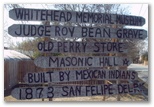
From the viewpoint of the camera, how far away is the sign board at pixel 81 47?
9.84 feet

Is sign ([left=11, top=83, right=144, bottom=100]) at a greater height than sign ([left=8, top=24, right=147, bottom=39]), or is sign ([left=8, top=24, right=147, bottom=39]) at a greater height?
sign ([left=8, top=24, right=147, bottom=39])

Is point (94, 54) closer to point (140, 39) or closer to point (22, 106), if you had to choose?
point (140, 39)

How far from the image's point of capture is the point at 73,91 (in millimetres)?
3078

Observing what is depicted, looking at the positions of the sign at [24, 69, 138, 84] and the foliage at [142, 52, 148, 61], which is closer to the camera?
the sign at [24, 69, 138, 84]

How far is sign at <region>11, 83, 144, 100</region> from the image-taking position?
9.80 ft

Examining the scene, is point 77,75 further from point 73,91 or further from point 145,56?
point 145,56

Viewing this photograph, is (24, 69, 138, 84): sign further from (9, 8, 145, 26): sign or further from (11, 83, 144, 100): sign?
(9, 8, 145, 26): sign

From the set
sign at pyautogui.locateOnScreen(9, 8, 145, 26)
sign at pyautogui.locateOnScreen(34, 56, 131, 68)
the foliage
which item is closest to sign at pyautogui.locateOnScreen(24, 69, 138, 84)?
sign at pyautogui.locateOnScreen(34, 56, 131, 68)

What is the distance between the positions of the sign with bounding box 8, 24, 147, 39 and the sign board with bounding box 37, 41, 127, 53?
97mm

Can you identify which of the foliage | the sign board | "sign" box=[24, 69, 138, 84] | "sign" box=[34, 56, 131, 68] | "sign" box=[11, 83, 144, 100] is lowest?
"sign" box=[11, 83, 144, 100]

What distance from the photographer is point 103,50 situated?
3162 mm

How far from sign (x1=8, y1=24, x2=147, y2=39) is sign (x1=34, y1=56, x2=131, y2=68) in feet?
0.97

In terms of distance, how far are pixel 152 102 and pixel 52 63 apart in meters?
1.46

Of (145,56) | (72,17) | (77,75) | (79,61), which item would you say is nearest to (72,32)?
(72,17)
